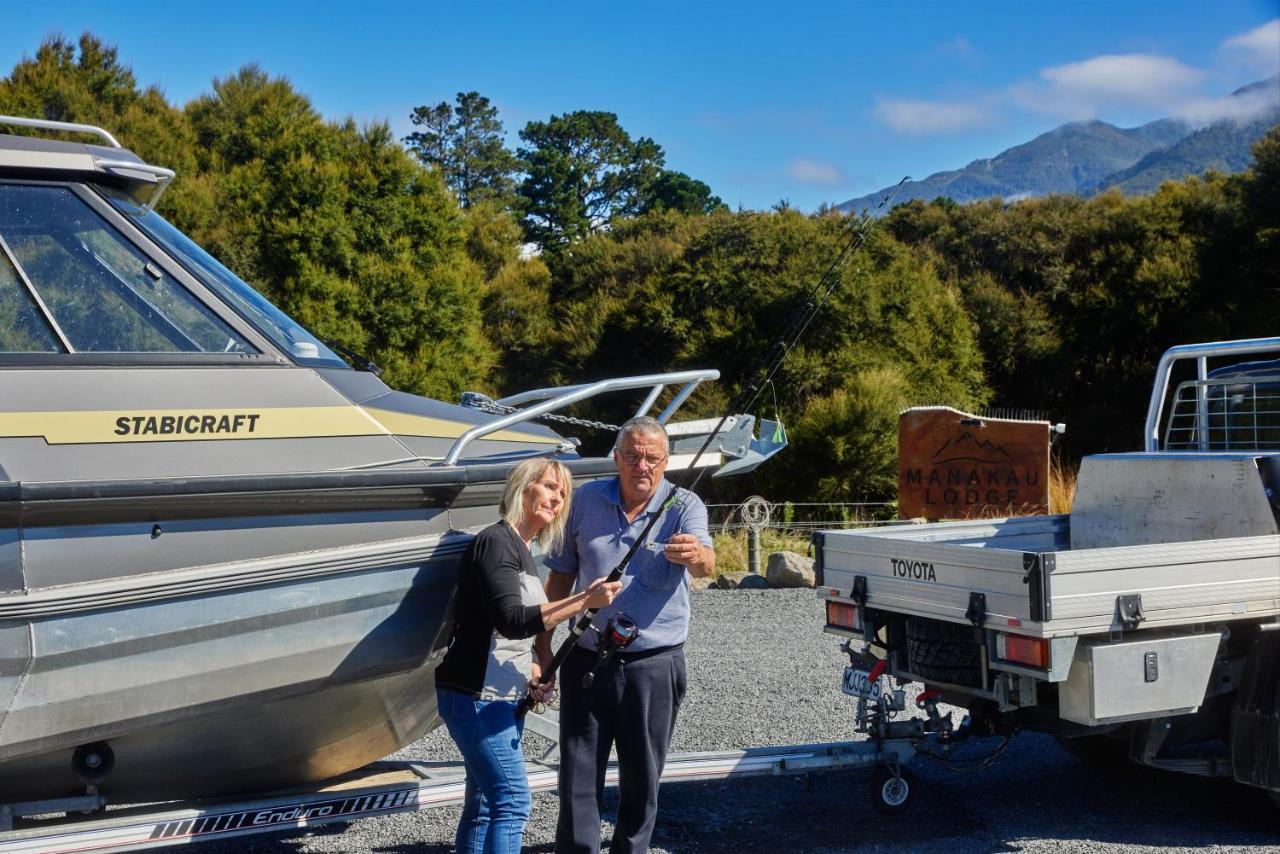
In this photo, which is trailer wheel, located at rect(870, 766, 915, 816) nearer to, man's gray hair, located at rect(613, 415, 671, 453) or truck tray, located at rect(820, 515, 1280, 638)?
truck tray, located at rect(820, 515, 1280, 638)

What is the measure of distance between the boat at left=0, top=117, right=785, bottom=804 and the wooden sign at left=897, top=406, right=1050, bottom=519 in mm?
7762

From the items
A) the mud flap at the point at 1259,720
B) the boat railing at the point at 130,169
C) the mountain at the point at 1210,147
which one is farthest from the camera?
the mountain at the point at 1210,147

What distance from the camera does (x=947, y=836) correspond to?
5.14 m

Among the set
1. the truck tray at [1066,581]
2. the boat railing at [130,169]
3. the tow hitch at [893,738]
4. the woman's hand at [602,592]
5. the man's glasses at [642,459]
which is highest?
the boat railing at [130,169]

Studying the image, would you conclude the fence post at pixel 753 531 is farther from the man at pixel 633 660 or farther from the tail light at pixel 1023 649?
the man at pixel 633 660

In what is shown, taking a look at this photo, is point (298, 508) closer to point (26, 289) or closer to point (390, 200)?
point (26, 289)

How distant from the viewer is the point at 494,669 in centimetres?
394

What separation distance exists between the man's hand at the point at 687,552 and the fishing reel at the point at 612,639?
0.25 meters

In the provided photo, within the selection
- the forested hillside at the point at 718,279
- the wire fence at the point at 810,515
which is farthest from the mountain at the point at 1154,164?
the wire fence at the point at 810,515

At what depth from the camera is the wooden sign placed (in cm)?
1142

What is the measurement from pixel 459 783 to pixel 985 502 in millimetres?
8061

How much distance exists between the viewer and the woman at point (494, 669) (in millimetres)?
3852

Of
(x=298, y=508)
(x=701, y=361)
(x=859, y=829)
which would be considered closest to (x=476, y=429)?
(x=298, y=508)

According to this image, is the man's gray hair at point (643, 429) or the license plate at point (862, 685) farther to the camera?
the license plate at point (862, 685)
